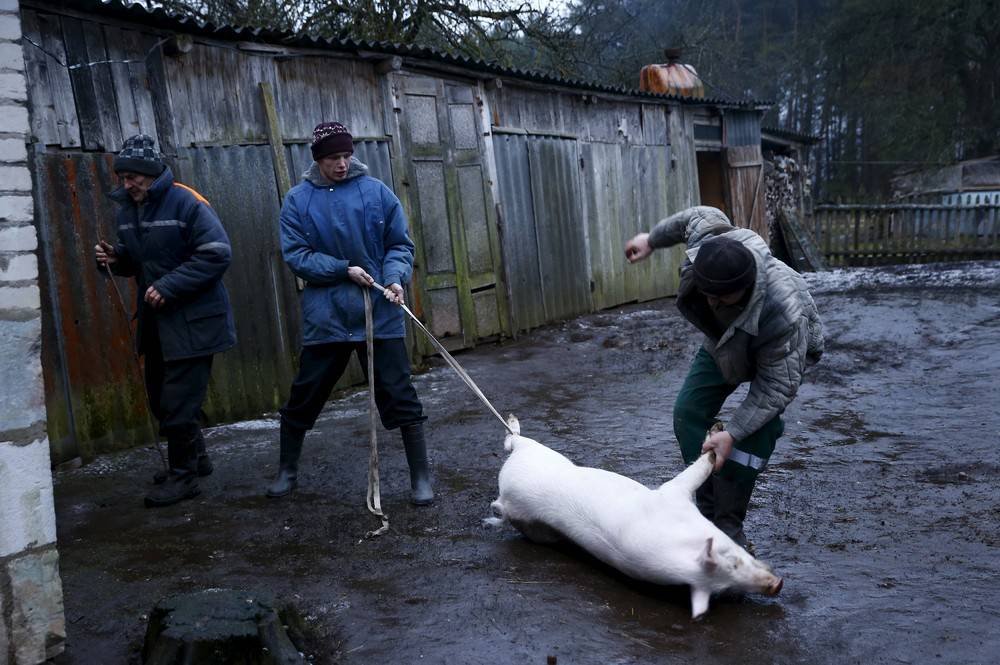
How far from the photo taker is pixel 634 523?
3033 mm

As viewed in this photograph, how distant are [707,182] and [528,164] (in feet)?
25.6

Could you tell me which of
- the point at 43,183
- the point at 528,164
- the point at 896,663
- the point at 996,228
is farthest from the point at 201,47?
the point at 996,228

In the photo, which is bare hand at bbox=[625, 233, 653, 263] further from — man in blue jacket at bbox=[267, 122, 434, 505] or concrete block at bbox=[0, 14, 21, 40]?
concrete block at bbox=[0, 14, 21, 40]

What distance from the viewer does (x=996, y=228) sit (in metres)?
15.7

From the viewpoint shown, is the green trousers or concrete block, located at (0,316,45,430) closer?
concrete block, located at (0,316,45,430)

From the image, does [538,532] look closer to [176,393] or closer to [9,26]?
[176,393]

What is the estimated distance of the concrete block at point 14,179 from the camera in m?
2.51

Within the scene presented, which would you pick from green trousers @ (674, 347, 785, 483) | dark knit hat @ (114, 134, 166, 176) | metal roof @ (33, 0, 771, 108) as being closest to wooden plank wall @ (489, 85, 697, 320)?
metal roof @ (33, 0, 771, 108)

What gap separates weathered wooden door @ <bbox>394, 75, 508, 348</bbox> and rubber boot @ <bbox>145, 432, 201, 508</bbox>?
12.9 feet

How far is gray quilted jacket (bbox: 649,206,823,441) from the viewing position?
10.0 feet

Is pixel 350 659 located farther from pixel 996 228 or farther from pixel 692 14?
pixel 692 14

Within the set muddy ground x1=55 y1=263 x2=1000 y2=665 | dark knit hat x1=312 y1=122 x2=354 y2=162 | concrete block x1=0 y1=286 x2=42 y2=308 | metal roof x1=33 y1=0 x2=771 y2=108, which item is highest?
metal roof x1=33 y1=0 x2=771 y2=108

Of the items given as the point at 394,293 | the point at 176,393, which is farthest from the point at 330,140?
the point at 176,393

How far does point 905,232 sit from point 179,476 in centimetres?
1556
